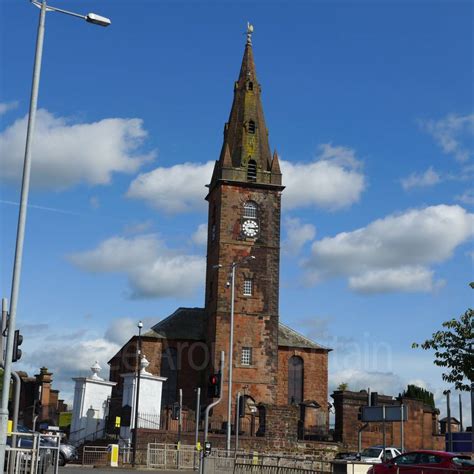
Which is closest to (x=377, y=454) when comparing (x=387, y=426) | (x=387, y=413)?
(x=387, y=413)

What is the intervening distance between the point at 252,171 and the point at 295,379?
16.6 metres

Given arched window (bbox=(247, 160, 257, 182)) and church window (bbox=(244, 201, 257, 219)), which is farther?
arched window (bbox=(247, 160, 257, 182))

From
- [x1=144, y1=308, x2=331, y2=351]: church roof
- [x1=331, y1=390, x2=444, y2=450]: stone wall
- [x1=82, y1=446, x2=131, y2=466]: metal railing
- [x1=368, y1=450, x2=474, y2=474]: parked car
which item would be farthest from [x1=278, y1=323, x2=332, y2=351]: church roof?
[x1=368, y1=450, x2=474, y2=474]: parked car

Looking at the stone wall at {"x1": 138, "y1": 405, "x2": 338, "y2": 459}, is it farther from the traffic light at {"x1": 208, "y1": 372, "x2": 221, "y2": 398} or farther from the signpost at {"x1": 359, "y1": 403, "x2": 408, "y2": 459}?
the signpost at {"x1": 359, "y1": 403, "x2": 408, "y2": 459}

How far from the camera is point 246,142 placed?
61281 mm

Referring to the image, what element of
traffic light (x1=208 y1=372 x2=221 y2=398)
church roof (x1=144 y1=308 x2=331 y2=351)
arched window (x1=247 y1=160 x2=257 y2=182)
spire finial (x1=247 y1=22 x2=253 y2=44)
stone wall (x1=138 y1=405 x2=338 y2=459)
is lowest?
stone wall (x1=138 y1=405 x2=338 y2=459)

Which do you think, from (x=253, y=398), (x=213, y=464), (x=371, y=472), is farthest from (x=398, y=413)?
(x=253, y=398)

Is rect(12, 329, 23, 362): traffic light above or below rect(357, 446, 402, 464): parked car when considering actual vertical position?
above

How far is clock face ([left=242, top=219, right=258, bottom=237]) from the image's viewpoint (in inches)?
2341

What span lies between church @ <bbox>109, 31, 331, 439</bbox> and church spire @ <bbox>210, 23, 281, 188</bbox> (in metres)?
0.07

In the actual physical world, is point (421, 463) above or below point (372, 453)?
below

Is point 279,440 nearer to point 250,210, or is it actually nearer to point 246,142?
point 250,210

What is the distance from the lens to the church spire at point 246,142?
60.3m

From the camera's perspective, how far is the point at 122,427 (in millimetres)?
42938
